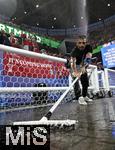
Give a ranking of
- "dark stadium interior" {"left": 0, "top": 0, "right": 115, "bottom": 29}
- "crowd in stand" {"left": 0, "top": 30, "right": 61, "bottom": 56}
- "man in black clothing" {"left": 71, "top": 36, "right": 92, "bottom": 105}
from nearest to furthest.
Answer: "man in black clothing" {"left": 71, "top": 36, "right": 92, "bottom": 105}, "crowd in stand" {"left": 0, "top": 30, "right": 61, "bottom": 56}, "dark stadium interior" {"left": 0, "top": 0, "right": 115, "bottom": 29}

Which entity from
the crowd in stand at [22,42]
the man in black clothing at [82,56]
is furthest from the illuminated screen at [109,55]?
the man in black clothing at [82,56]

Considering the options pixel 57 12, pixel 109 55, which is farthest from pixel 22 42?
pixel 57 12

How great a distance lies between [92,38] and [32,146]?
21499 millimetres

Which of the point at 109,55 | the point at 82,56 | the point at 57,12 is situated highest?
the point at 57,12

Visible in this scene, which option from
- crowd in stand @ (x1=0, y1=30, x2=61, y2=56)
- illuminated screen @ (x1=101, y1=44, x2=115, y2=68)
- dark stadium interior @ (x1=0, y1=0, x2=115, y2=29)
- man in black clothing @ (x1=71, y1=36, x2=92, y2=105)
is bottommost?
man in black clothing @ (x1=71, y1=36, x2=92, y2=105)

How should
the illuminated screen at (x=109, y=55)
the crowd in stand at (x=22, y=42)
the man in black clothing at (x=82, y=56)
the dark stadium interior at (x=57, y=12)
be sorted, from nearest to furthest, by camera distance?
the man in black clothing at (x=82, y=56)
the crowd in stand at (x=22, y=42)
the illuminated screen at (x=109, y=55)
the dark stadium interior at (x=57, y=12)

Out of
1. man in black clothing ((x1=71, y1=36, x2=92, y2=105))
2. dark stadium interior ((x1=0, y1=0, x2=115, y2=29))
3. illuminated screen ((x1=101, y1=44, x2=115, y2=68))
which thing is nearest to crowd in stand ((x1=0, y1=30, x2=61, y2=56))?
man in black clothing ((x1=71, y1=36, x2=92, y2=105))

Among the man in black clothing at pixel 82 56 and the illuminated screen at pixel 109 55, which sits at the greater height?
the illuminated screen at pixel 109 55

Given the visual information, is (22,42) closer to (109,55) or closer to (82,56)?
(82,56)

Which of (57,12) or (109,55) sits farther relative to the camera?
(57,12)

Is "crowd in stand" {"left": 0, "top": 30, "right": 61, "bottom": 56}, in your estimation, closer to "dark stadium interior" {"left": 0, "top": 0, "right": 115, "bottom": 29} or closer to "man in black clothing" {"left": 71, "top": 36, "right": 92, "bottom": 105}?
"man in black clothing" {"left": 71, "top": 36, "right": 92, "bottom": 105}

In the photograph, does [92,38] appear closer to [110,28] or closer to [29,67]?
[110,28]

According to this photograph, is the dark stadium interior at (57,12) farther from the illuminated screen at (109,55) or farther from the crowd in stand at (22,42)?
the illuminated screen at (109,55)

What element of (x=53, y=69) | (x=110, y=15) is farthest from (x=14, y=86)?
(x=110, y=15)
